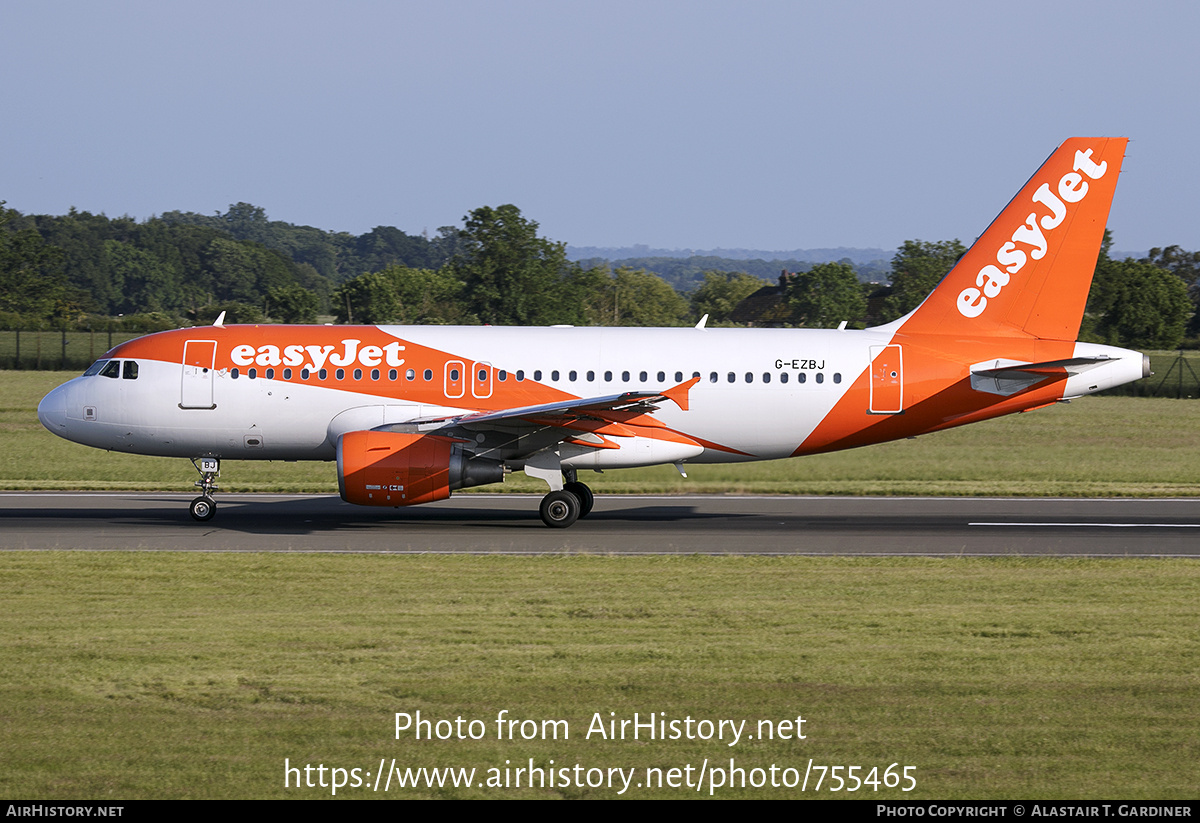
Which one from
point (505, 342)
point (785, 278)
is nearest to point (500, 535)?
point (505, 342)

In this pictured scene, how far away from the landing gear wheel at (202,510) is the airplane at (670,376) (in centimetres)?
4

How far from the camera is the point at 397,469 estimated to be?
70.3ft

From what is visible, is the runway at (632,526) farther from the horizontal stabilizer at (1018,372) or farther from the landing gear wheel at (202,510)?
the horizontal stabilizer at (1018,372)

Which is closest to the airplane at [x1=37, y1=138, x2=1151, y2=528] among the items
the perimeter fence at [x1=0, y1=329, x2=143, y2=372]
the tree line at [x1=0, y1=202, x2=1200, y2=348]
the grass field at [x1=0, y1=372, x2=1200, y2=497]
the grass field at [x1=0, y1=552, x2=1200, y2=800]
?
the grass field at [x1=0, y1=552, x2=1200, y2=800]

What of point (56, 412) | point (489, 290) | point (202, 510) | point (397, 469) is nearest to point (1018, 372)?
point (397, 469)

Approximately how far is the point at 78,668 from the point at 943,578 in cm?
1183

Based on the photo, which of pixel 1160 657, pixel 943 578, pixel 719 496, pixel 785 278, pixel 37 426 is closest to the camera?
pixel 1160 657

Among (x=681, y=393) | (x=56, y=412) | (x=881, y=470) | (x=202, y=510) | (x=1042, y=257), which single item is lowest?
(x=202, y=510)

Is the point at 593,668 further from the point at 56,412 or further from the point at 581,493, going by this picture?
the point at 56,412

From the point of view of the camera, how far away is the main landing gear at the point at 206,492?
23.2 meters

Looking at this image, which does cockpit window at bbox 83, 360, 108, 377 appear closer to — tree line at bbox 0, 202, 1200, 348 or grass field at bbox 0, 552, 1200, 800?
grass field at bbox 0, 552, 1200, 800

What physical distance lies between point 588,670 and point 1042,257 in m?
16.1

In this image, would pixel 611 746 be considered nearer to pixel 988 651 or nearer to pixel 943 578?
pixel 988 651

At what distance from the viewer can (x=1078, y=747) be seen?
950 cm
